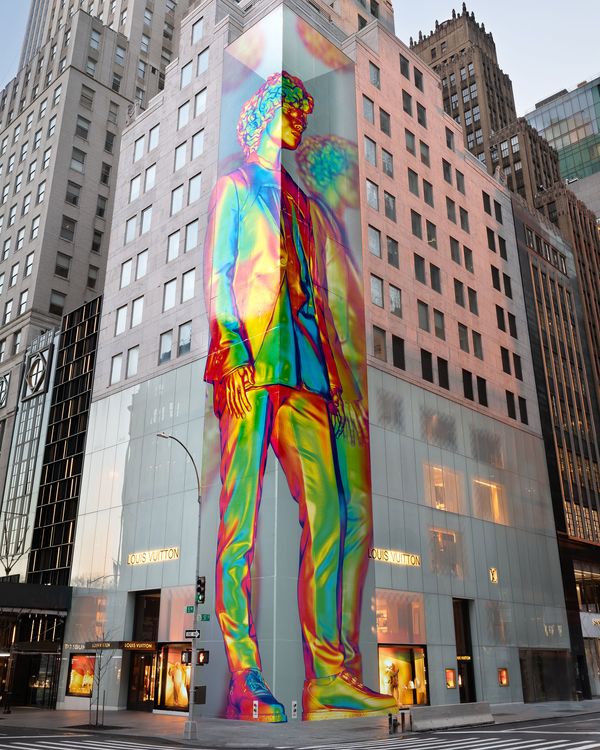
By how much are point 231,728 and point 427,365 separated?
94.9 ft

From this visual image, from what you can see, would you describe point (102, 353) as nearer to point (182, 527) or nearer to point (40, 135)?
point (182, 527)

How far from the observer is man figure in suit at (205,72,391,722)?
34.8 m

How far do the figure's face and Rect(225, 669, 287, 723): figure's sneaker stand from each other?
1196 inches

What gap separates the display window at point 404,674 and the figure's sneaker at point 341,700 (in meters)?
1.56

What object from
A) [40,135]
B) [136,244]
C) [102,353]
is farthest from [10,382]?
[40,135]

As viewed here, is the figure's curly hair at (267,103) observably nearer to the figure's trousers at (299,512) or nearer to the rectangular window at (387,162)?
the rectangular window at (387,162)

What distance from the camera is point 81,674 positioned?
4512cm

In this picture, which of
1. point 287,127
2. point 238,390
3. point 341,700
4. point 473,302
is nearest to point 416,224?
point 473,302

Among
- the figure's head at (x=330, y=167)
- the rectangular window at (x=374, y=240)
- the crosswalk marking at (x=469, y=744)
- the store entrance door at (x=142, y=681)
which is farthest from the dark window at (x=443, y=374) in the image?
the crosswalk marking at (x=469, y=744)

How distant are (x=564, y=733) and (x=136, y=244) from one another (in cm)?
4324

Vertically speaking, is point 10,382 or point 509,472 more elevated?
point 10,382

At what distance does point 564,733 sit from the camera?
2691 cm

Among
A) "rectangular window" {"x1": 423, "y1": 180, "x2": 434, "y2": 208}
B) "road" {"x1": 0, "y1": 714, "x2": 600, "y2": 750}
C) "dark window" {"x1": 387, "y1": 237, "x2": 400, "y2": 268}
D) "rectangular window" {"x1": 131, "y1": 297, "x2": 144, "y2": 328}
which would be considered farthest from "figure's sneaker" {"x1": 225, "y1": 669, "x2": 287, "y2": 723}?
"rectangular window" {"x1": 423, "y1": 180, "x2": 434, "y2": 208}

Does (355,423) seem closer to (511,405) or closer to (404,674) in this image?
(404,674)
